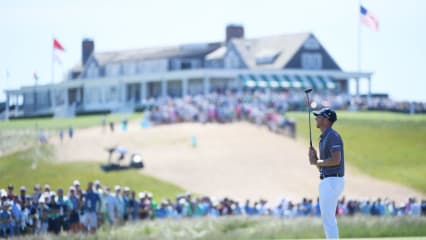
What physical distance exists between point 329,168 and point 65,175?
32.5 metres

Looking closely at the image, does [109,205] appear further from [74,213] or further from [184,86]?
[184,86]

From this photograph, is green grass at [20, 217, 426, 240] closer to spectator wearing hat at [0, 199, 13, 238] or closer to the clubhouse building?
spectator wearing hat at [0, 199, 13, 238]

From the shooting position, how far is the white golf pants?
16141 millimetres

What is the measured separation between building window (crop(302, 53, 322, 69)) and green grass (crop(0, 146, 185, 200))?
4019 centimetres

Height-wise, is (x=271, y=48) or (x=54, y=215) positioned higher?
(x=271, y=48)

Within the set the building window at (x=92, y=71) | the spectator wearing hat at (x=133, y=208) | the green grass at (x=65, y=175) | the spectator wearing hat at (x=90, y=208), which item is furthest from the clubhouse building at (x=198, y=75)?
the spectator wearing hat at (x=90, y=208)

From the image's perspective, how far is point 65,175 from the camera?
47844 mm

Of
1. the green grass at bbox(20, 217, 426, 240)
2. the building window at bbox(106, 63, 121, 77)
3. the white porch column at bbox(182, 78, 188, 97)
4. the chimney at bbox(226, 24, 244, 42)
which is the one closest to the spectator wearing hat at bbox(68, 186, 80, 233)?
the green grass at bbox(20, 217, 426, 240)

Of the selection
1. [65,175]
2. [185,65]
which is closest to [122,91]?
[185,65]

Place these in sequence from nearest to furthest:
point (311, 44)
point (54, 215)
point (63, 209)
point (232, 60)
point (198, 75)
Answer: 1. point (54, 215)
2. point (63, 209)
3. point (198, 75)
4. point (232, 60)
5. point (311, 44)

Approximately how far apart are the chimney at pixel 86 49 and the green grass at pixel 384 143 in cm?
4079

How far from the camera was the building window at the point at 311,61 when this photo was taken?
290 feet

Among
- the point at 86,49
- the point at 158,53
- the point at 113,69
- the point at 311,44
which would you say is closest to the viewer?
the point at 311,44

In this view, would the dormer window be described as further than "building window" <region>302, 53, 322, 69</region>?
Answer: No
